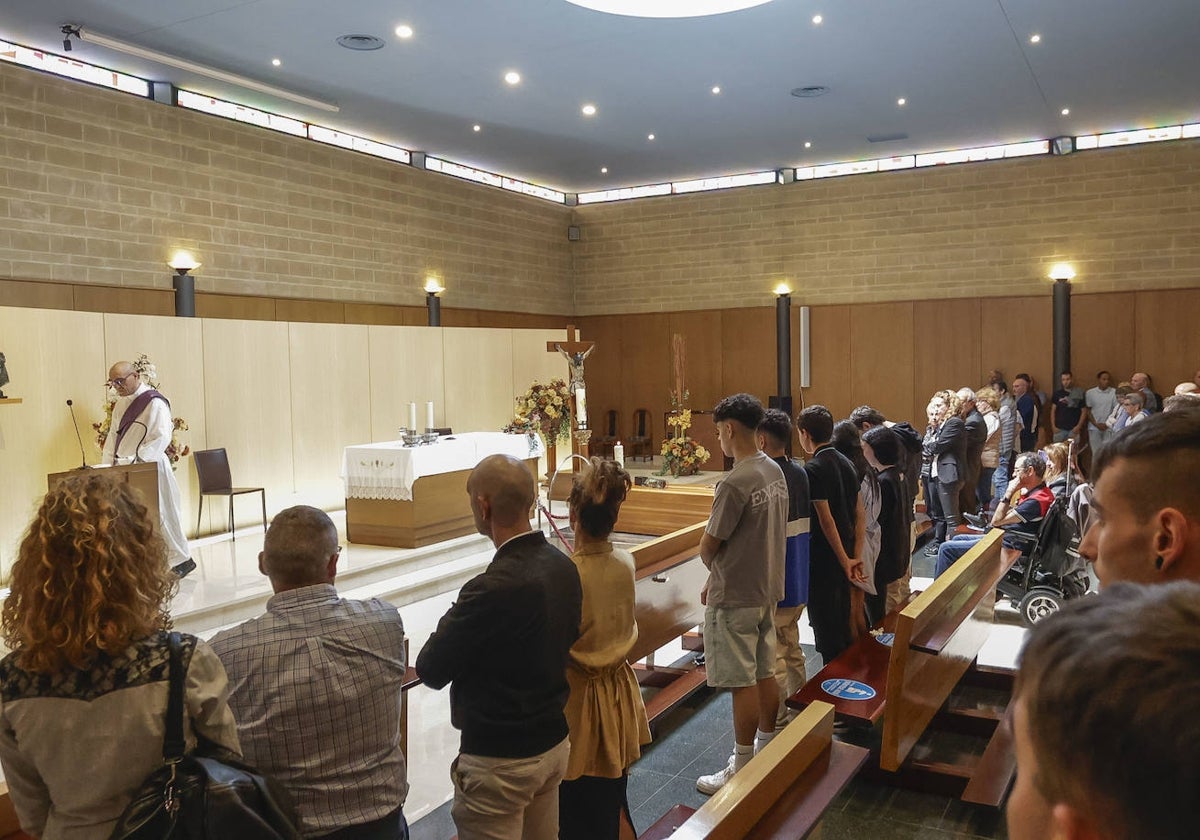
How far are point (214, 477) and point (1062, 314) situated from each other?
1051 centimetres

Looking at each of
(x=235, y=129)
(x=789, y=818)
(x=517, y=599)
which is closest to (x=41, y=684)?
(x=517, y=599)

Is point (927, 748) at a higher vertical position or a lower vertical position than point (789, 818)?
lower

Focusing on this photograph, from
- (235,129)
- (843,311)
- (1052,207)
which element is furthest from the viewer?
(843,311)

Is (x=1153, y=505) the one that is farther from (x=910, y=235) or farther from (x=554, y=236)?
(x=554, y=236)

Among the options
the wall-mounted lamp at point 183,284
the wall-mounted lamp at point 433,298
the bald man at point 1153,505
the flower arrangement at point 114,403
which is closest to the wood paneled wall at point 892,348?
the wall-mounted lamp at point 433,298

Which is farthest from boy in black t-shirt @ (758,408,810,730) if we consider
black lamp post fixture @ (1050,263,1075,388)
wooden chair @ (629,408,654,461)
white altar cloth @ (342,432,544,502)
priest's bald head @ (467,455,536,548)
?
wooden chair @ (629,408,654,461)

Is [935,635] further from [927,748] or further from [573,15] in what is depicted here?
[573,15]

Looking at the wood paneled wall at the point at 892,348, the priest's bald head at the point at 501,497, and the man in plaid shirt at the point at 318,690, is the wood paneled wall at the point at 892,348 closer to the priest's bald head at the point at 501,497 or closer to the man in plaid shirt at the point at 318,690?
the priest's bald head at the point at 501,497

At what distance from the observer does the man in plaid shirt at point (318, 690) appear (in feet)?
5.95

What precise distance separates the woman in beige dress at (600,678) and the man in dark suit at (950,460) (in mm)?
5773

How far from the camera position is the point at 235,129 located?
32.0ft

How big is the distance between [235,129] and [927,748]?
8962 millimetres

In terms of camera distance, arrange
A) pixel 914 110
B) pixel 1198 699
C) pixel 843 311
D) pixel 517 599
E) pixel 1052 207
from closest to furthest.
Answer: pixel 1198 699 < pixel 517 599 < pixel 914 110 < pixel 1052 207 < pixel 843 311

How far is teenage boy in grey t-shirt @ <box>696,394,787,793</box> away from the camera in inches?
136
